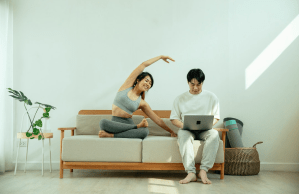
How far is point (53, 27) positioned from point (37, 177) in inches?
74.9

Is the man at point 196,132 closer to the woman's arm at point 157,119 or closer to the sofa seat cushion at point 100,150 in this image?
the woman's arm at point 157,119

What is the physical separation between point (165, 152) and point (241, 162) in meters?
0.96

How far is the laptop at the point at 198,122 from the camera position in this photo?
2.60m

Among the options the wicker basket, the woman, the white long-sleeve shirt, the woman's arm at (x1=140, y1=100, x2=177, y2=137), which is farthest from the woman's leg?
the wicker basket

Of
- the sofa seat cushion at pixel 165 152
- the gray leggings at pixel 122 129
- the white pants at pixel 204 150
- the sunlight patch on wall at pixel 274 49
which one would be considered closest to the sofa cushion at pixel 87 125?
the gray leggings at pixel 122 129

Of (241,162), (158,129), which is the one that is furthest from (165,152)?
(241,162)

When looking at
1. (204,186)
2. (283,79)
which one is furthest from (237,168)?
(283,79)

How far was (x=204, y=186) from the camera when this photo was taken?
252 cm

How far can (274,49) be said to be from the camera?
3668mm

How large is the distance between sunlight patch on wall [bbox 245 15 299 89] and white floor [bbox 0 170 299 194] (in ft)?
4.44

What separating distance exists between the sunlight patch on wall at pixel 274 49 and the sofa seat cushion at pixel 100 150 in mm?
1909

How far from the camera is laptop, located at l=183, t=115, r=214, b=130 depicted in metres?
2.60

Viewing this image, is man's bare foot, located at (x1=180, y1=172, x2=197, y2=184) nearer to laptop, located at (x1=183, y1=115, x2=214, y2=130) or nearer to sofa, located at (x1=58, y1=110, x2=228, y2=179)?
sofa, located at (x1=58, y1=110, x2=228, y2=179)

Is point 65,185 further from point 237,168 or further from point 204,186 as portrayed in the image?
point 237,168
